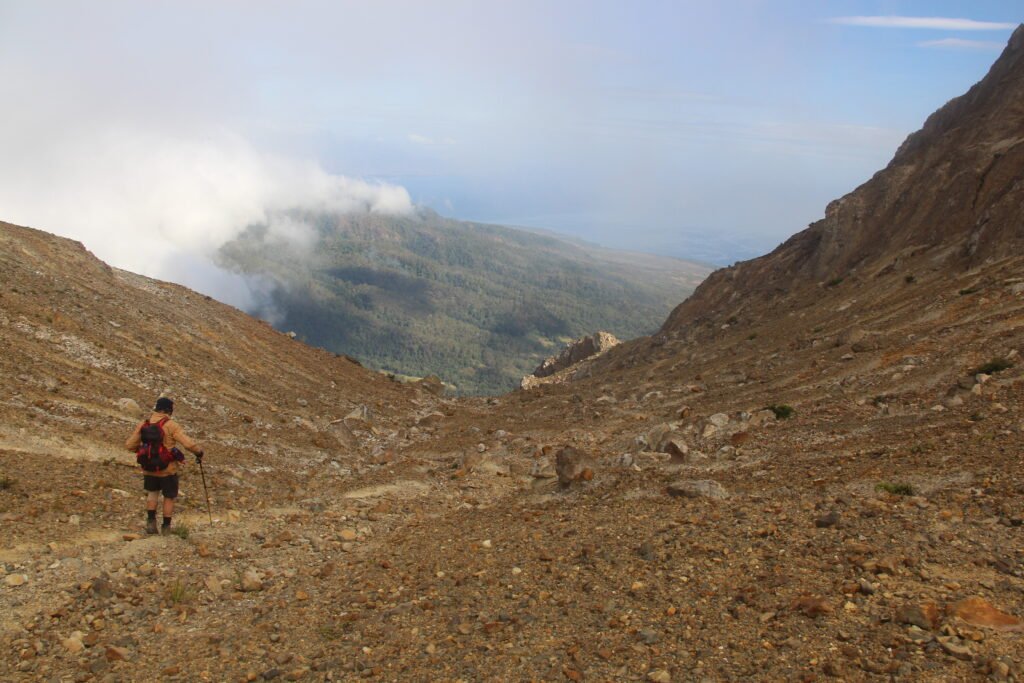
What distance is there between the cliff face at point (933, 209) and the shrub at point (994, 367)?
11.0 metres

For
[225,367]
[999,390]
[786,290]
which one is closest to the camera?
[999,390]

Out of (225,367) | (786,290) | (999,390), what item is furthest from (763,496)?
(786,290)

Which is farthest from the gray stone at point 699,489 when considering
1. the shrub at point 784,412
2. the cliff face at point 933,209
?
the cliff face at point 933,209

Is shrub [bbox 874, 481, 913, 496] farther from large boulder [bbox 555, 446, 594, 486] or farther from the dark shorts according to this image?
the dark shorts

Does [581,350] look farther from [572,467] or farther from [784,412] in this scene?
[572,467]

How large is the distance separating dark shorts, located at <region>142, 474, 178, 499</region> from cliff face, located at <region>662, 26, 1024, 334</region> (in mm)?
27406

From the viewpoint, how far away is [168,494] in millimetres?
11367

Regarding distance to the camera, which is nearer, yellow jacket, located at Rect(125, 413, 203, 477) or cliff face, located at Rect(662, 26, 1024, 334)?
yellow jacket, located at Rect(125, 413, 203, 477)

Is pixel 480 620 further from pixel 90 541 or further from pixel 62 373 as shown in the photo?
pixel 62 373

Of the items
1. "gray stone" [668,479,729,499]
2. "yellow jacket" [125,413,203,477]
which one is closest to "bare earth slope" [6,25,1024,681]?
"gray stone" [668,479,729,499]

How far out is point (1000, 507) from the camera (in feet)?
31.0

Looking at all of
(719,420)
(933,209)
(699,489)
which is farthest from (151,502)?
(933,209)

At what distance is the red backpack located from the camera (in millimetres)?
11039

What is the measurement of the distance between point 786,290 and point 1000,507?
1206 inches
